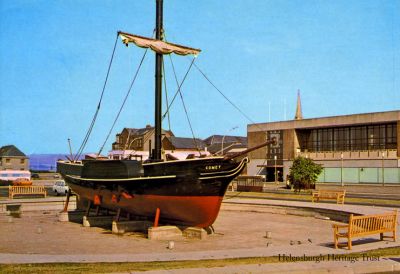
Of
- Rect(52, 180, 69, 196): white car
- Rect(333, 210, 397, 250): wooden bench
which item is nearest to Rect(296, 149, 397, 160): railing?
Rect(52, 180, 69, 196): white car

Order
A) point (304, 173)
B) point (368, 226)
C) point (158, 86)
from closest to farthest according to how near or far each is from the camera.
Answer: point (368, 226), point (158, 86), point (304, 173)

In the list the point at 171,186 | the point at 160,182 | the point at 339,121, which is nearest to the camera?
the point at 171,186

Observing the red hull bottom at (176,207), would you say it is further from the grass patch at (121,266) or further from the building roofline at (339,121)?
the building roofline at (339,121)

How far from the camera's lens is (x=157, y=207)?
2084cm

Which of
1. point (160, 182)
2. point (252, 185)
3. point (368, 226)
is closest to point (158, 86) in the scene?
point (160, 182)

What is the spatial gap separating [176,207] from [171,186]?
0.94m

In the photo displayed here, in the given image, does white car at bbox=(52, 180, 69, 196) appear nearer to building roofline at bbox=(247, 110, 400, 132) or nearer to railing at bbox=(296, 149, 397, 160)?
building roofline at bbox=(247, 110, 400, 132)

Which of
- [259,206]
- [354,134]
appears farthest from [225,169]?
[354,134]

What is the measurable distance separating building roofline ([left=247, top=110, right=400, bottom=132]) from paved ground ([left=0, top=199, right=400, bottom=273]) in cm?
4626

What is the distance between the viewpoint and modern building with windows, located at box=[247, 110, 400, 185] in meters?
Answer: 68.0

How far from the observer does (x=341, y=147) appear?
3051 inches

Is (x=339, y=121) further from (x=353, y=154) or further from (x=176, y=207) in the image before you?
(x=176, y=207)

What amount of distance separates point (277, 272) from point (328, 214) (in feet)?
53.1

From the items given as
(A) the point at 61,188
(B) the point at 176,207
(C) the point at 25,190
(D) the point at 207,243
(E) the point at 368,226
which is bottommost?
(D) the point at 207,243
